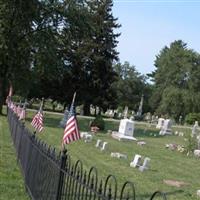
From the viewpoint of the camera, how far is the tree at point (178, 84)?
3282 inches

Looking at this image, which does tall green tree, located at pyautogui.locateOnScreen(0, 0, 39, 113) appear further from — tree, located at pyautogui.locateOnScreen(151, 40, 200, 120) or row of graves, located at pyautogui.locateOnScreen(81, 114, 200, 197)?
tree, located at pyautogui.locateOnScreen(151, 40, 200, 120)

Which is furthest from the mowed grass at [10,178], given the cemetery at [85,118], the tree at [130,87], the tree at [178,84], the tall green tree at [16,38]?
the tree at [130,87]

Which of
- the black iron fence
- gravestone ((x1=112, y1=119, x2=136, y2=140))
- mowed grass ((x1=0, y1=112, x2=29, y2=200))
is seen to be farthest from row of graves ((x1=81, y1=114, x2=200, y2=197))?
the black iron fence

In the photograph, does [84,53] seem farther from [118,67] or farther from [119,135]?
[118,67]

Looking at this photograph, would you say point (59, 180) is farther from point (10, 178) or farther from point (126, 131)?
point (126, 131)

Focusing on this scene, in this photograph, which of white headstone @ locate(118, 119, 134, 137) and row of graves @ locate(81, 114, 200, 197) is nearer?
row of graves @ locate(81, 114, 200, 197)

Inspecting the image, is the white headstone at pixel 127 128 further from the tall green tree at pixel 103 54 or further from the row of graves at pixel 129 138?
the tall green tree at pixel 103 54

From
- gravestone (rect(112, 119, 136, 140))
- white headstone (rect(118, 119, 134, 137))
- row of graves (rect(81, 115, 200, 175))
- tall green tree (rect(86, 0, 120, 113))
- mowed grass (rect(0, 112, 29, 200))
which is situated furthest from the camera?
tall green tree (rect(86, 0, 120, 113))

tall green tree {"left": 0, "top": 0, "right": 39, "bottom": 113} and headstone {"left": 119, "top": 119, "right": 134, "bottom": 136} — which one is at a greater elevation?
tall green tree {"left": 0, "top": 0, "right": 39, "bottom": 113}

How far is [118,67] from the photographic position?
351 ft

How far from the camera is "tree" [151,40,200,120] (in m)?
83.4

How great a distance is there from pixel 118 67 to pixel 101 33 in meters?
44.8

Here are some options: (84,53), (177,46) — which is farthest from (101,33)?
(177,46)

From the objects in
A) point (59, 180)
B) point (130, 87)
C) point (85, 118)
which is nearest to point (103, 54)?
point (85, 118)
